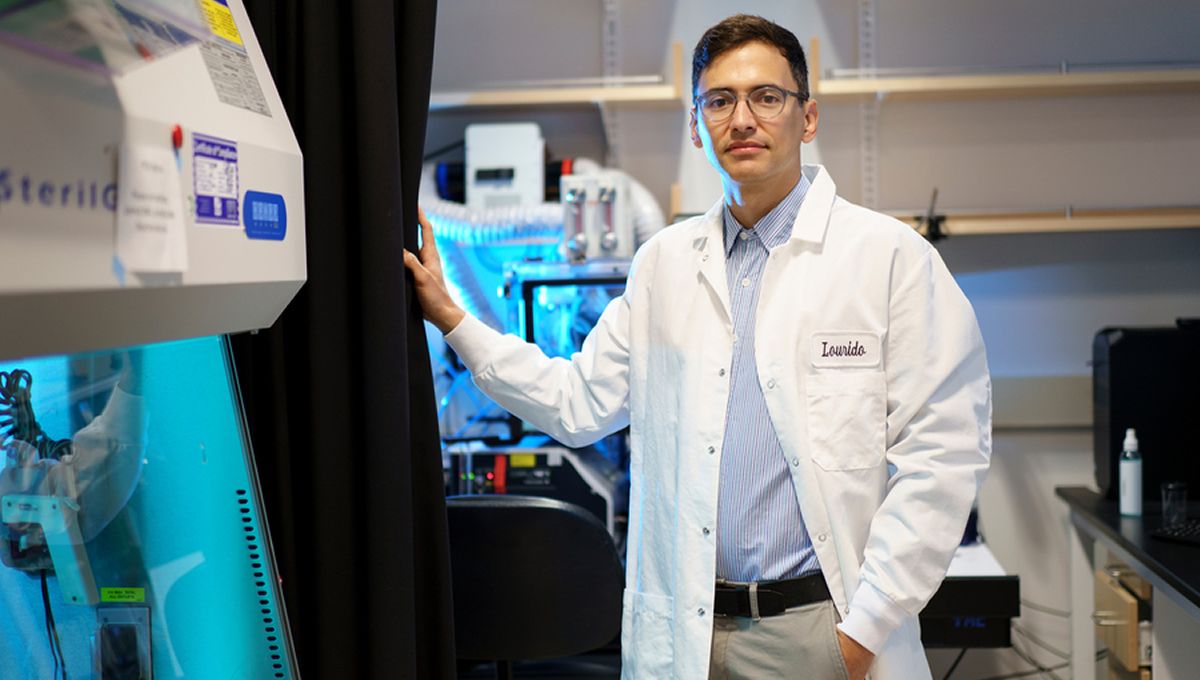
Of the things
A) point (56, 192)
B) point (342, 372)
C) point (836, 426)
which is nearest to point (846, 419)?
point (836, 426)

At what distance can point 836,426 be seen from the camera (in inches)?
58.8

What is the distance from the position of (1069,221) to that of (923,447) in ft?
5.85

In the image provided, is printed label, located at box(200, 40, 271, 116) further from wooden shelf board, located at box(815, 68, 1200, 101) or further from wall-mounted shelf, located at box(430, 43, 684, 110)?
wooden shelf board, located at box(815, 68, 1200, 101)

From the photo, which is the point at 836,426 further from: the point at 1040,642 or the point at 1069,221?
the point at 1040,642

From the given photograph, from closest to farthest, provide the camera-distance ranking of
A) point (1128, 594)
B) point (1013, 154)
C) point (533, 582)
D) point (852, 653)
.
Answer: point (852, 653) < point (533, 582) < point (1128, 594) < point (1013, 154)

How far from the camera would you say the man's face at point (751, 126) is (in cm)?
153

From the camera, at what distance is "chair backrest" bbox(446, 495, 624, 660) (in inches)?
83.4

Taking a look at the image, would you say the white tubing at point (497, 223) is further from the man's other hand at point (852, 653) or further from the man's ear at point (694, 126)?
the man's other hand at point (852, 653)

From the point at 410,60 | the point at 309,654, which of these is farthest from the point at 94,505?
the point at 410,60

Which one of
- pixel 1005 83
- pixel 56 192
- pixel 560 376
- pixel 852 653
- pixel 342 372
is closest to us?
pixel 56 192

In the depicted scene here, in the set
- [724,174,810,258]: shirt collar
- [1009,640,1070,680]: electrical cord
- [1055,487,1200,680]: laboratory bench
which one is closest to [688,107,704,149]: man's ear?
[724,174,810,258]: shirt collar

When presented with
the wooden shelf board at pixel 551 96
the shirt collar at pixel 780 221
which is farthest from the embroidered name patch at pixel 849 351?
the wooden shelf board at pixel 551 96

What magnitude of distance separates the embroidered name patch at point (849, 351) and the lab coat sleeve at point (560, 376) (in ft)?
1.10

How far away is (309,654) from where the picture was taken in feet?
4.46
